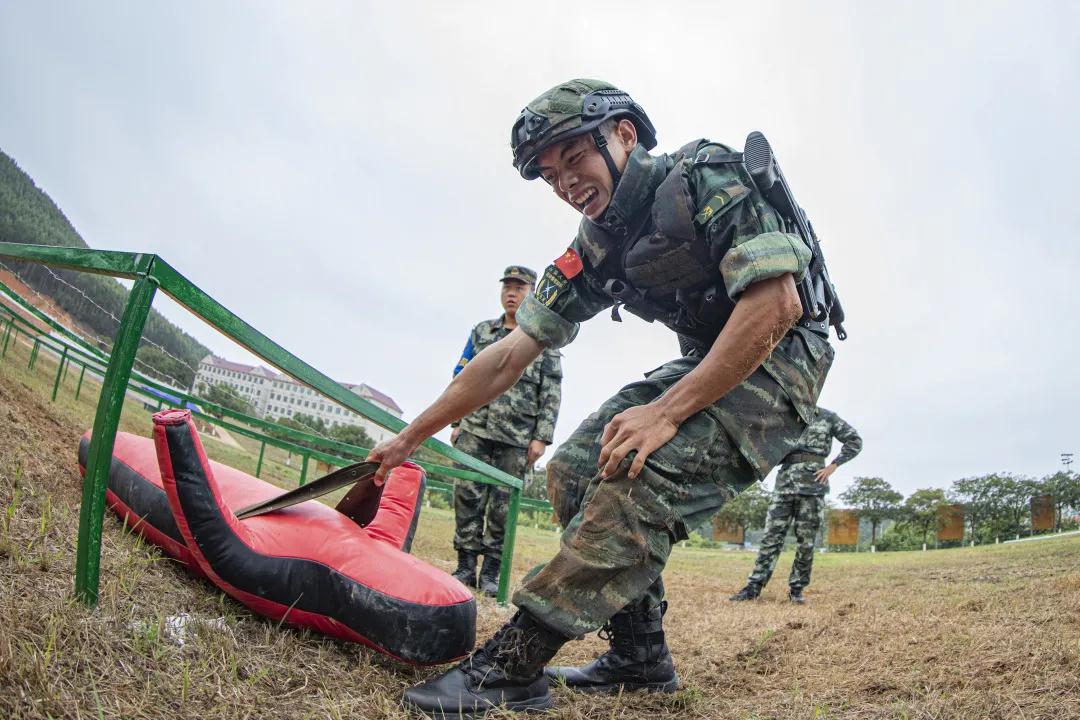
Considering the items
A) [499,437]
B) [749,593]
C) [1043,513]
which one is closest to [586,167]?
[499,437]

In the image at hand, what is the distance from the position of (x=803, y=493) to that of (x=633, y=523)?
17.0ft

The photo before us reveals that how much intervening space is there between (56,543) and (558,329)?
5.36 ft

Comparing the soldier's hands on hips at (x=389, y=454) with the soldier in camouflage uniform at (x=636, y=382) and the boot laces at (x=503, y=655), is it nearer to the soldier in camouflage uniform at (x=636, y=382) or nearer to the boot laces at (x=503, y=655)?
the soldier in camouflage uniform at (x=636, y=382)

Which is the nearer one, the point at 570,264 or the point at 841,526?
the point at 570,264

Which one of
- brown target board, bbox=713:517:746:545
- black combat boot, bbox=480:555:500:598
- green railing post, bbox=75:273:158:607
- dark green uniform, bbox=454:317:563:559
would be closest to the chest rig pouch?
green railing post, bbox=75:273:158:607

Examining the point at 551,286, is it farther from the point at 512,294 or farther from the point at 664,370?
the point at 512,294

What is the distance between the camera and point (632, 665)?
2018 mm

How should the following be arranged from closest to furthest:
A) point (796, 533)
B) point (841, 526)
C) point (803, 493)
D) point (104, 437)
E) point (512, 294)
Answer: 1. point (104, 437)
2. point (512, 294)
3. point (796, 533)
4. point (803, 493)
5. point (841, 526)

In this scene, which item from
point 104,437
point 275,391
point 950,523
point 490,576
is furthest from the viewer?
point 275,391

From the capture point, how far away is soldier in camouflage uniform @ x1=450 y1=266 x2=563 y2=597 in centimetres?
452

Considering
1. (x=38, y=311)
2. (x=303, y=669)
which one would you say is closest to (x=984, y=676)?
(x=303, y=669)

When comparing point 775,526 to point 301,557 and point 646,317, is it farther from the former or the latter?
point 301,557

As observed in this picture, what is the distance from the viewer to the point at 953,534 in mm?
29516

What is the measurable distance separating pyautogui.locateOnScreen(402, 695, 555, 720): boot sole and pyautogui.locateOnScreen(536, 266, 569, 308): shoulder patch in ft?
3.97
